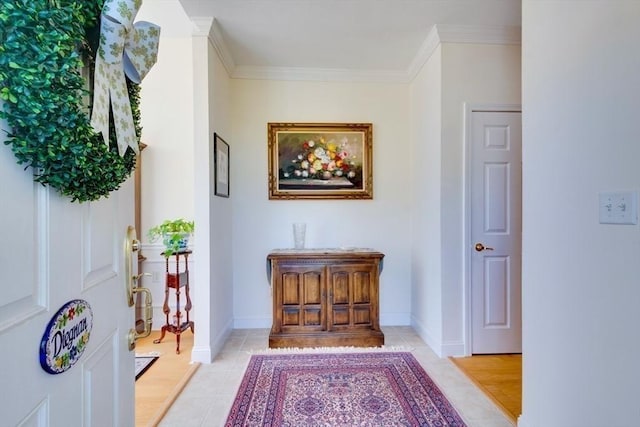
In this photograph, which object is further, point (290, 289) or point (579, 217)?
point (290, 289)

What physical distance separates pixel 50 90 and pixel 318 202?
9.37 feet

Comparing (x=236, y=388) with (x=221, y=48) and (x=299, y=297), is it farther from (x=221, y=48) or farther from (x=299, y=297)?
(x=221, y=48)

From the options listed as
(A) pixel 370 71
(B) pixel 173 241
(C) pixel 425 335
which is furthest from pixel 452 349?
(A) pixel 370 71

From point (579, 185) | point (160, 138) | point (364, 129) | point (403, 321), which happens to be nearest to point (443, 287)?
point (403, 321)

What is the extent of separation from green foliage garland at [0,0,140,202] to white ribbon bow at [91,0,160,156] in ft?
0.10

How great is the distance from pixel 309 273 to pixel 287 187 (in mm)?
993

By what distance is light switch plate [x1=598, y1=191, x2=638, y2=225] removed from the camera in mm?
1130

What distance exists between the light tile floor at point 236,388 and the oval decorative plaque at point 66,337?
138 centimetres

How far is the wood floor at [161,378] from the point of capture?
1.91 metres

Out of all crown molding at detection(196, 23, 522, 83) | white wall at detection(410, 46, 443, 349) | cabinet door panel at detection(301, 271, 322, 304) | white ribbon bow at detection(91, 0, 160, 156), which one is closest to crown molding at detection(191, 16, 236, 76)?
crown molding at detection(196, 23, 522, 83)

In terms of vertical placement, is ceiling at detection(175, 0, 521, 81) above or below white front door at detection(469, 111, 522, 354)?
above

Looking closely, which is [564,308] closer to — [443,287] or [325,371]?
[443,287]

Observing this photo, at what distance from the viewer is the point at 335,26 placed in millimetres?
2604

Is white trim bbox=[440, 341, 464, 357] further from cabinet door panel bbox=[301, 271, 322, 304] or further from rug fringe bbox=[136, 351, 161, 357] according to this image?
rug fringe bbox=[136, 351, 161, 357]
